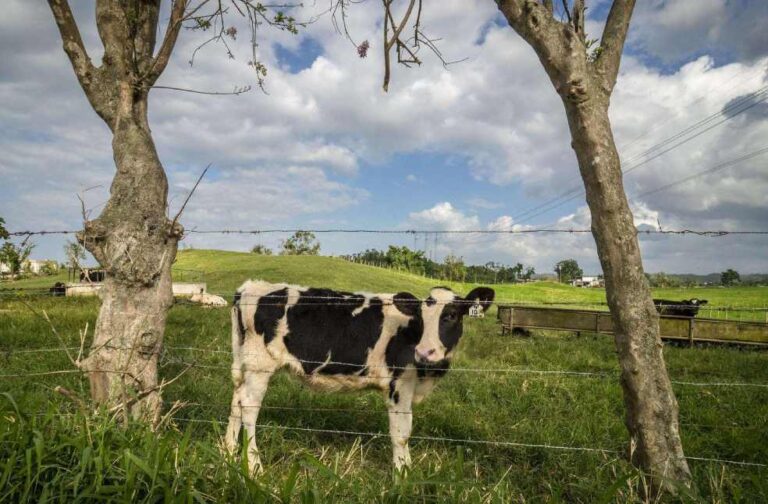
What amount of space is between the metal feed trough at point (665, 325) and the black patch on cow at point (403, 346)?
23.8ft

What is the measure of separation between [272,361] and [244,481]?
2.57m

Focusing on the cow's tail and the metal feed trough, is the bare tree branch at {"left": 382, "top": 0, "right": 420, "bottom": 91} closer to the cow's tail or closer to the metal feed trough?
the cow's tail

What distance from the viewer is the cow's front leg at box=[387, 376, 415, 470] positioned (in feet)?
16.3

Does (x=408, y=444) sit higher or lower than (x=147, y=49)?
lower

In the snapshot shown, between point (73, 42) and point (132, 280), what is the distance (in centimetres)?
317

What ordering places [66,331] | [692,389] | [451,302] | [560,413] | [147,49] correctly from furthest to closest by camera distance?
Answer: [66,331]
[692,389]
[560,413]
[147,49]
[451,302]

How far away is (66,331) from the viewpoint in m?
11.2

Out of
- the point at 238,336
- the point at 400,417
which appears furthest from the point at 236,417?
the point at 400,417

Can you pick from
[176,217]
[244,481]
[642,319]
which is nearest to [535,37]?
[642,319]

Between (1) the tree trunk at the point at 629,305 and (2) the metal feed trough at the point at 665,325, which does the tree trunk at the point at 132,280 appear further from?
(2) the metal feed trough at the point at 665,325

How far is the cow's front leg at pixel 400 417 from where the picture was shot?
16.3 ft

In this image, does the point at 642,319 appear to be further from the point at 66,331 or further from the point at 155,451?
the point at 66,331

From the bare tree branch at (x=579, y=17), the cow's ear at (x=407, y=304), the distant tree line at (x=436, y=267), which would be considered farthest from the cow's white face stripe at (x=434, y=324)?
the distant tree line at (x=436, y=267)

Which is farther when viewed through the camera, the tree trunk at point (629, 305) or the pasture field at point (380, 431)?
the tree trunk at point (629, 305)
